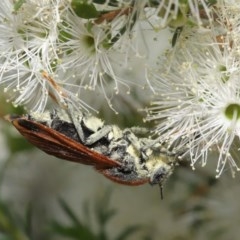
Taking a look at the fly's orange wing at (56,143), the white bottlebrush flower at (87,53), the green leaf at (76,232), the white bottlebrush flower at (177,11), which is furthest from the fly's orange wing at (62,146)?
the green leaf at (76,232)

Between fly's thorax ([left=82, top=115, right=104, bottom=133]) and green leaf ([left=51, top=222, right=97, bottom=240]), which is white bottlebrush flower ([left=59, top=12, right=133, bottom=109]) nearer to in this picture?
fly's thorax ([left=82, top=115, right=104, bottom=133])

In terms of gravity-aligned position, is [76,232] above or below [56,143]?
below

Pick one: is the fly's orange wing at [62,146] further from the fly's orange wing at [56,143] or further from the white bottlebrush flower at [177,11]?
the white bottlebrush flower at [177,11]

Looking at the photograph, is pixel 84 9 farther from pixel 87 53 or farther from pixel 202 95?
pixel 202 95

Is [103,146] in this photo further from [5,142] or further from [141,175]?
[5,142]

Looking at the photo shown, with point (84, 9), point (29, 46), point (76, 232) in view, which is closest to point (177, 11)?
point (84, 9)

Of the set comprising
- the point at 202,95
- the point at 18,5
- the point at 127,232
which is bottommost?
the point at 127,232
